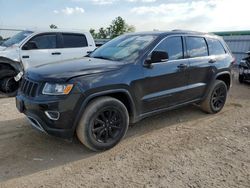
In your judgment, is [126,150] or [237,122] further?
[237,122]

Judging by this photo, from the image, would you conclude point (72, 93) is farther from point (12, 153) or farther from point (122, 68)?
point (12, 153)

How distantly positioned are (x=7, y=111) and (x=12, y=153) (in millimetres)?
2376

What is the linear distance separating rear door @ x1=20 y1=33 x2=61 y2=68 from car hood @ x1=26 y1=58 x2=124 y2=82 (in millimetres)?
3874

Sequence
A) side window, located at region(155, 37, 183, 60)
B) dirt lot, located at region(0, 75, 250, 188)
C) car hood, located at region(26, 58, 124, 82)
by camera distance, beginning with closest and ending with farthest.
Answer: dirt lot, located at region(0, 75, 250, 188)
car hood, located at region(26, 58, 124, 82)
side window, located at region(155, 37, 183, 60)

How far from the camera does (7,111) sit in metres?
6.12

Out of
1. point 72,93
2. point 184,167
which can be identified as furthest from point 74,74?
point 184,167

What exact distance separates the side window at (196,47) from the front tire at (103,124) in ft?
6.63

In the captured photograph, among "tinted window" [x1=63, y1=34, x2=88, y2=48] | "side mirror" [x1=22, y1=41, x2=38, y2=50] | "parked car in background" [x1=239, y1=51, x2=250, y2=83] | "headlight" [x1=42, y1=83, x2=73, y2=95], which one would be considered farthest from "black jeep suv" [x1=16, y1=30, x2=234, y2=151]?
"parked car in background" [x1=239, y1=51, x2=250, y2=83]

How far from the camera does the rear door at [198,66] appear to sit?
207 inches

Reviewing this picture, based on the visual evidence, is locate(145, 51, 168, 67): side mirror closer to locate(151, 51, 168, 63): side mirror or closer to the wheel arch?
locate(151, 51, 168, 63): side mirror

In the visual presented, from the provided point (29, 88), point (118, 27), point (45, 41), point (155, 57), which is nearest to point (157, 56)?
point (155, 57)

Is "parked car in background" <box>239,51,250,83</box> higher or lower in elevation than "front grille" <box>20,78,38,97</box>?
lower

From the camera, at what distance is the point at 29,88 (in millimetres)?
3953

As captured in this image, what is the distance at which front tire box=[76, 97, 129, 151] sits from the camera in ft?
12.6
